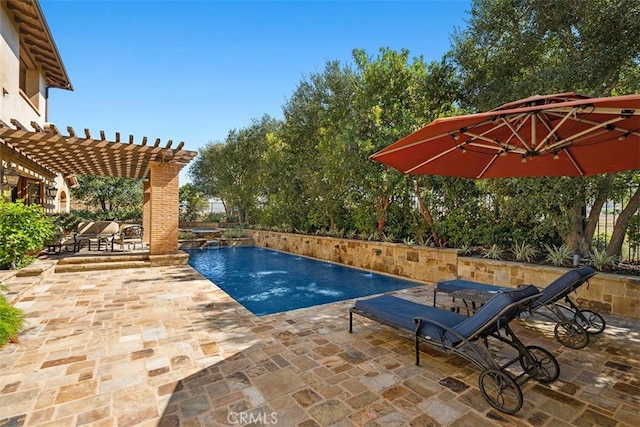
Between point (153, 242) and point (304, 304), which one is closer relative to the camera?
point (304, 304)

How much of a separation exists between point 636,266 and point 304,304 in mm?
7341

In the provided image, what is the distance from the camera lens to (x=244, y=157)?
81.0 ft

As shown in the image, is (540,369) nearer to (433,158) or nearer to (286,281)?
(433,158)

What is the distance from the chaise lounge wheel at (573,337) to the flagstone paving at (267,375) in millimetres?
106

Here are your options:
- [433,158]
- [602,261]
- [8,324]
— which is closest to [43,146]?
[8,324]

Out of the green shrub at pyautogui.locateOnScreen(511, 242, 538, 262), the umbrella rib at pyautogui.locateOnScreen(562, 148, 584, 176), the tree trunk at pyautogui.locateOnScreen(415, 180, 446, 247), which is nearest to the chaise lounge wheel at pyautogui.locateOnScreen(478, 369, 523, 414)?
the umbrella rib at pyautogui.locateOnScreen(562, 148, 584, 176)

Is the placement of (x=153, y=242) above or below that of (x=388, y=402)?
above

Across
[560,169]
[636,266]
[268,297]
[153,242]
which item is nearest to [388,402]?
[560,169]

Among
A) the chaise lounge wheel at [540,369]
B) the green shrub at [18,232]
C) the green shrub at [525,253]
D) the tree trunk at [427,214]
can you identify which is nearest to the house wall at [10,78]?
the green shrub at [18,232]

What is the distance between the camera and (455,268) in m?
8.57

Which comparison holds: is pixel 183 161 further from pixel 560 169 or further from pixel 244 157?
pixel 244 157

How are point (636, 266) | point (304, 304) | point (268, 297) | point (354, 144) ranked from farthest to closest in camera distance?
point (354, 144)
point (268, 297)
point (304, 304)
point (636, 266)

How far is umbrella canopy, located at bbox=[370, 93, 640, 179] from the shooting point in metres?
3.38

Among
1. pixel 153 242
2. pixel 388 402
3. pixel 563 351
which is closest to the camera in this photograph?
pixel 388 402
